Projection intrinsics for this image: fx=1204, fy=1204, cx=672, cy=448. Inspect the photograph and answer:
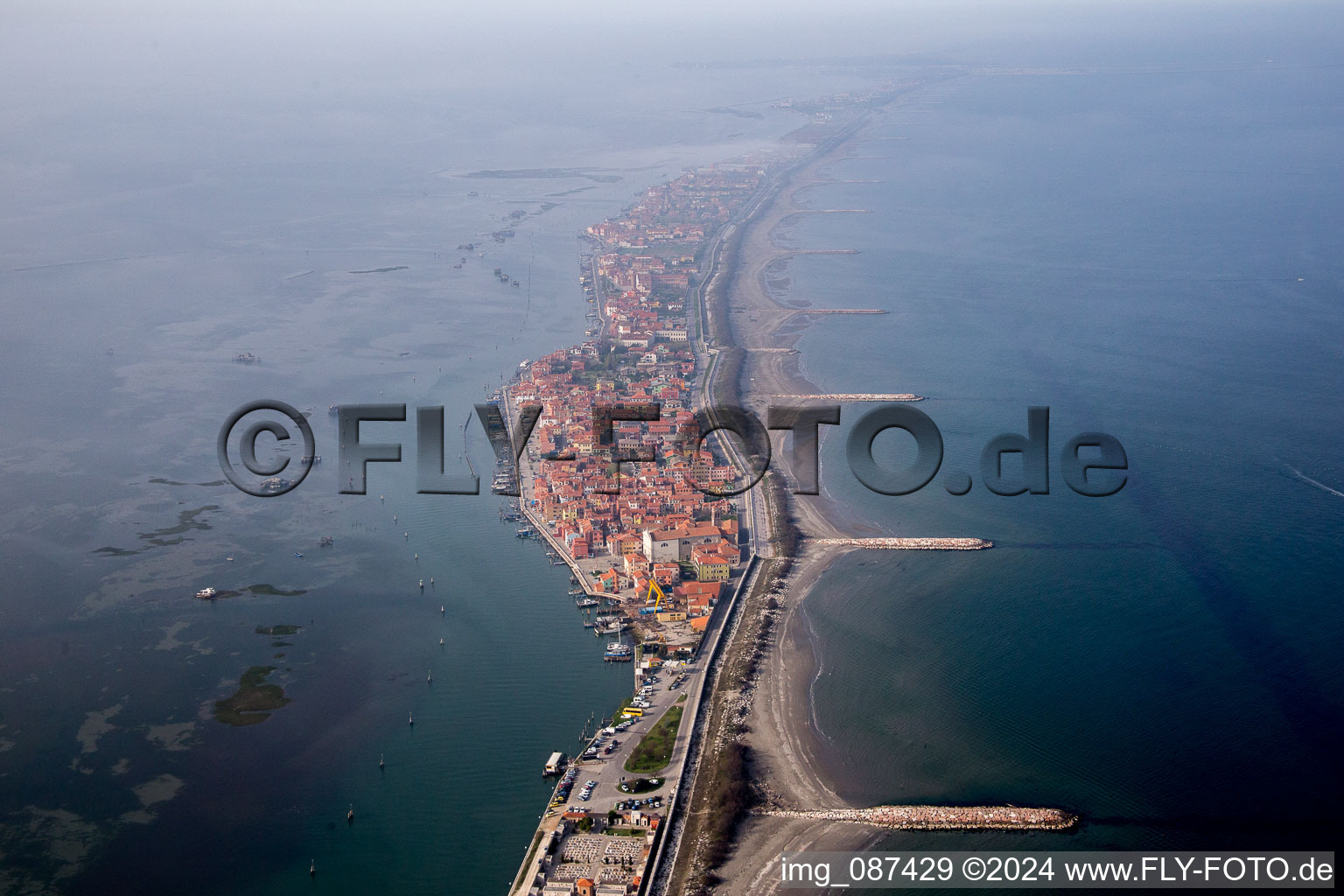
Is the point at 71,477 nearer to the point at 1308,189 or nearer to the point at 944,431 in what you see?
the point at 944,431

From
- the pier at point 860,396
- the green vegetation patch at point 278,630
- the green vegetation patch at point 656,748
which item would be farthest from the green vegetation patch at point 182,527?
the pier at point 860,396

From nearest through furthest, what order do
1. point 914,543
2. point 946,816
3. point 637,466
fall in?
point 946,816
point 914,543
point 637,466

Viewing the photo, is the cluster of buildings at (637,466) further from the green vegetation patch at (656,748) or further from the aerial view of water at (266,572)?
the green vegetation patch at (656,748)

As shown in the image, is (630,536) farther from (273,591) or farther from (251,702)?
(251,702)

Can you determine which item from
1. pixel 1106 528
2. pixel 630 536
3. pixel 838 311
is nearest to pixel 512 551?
pixel 630 536

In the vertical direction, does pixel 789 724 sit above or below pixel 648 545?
below

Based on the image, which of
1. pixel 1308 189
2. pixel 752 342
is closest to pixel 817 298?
pixel 752 342
